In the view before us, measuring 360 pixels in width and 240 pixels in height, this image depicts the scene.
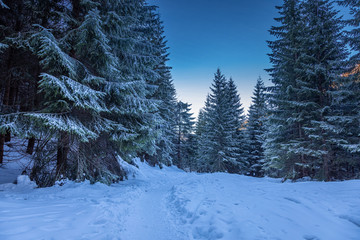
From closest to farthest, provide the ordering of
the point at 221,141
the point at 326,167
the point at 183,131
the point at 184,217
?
the point at 184,217 < the point at 326,167 < the point at 221,141 < the point at 183,131

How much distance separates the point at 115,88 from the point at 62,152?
3355 millimetres

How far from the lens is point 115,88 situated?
21.3ft

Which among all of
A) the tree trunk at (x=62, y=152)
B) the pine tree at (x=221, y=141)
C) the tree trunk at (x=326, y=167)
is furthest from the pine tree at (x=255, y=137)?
the tree trunk at (x=62, y=152)

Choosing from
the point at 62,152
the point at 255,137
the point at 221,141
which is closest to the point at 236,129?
the point at 255,137

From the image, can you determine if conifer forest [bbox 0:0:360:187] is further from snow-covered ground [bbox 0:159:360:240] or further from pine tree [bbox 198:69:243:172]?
pine tree [bbox 198:69:243:172]

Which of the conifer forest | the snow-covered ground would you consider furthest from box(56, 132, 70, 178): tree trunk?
the snow-covered ground

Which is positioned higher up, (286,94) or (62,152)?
(286,94)

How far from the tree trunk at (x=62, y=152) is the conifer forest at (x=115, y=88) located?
0.13 feet

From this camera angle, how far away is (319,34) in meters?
10.1

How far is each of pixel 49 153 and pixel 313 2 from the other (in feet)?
57.2

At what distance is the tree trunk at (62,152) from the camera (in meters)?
6.02

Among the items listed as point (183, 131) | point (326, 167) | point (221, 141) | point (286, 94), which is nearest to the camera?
point (326, 167)

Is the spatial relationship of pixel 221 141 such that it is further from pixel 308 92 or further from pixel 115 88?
pixel 115 88

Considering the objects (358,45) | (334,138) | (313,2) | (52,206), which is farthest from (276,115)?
(52,206)
